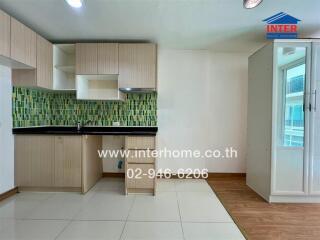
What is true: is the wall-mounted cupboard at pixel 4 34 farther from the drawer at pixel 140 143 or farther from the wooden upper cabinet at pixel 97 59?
the drawer at pixel 140 143

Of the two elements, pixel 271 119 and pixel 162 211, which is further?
pixel 271 119

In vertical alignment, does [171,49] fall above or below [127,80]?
above

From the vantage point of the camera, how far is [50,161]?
9.14 feet

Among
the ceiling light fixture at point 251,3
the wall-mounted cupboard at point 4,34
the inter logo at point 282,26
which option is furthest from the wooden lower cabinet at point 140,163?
the inter logo at point 282,26

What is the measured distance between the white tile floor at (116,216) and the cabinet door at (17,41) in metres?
1.72

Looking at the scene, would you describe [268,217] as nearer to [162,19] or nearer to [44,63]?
[162,19]

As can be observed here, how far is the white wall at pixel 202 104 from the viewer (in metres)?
3.57

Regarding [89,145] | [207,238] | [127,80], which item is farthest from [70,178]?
[207,238]

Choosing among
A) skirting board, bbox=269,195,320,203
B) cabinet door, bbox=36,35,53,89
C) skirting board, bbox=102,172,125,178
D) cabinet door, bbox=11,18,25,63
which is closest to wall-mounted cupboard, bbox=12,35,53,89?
cabinet door, bbox=36,35,53,89

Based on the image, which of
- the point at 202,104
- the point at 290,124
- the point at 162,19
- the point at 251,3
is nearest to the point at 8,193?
the point at 162,19

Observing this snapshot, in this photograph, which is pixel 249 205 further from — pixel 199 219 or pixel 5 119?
pixel 5 119

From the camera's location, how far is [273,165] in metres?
2.54

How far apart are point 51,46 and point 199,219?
10.00ft

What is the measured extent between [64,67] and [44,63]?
0.35m
